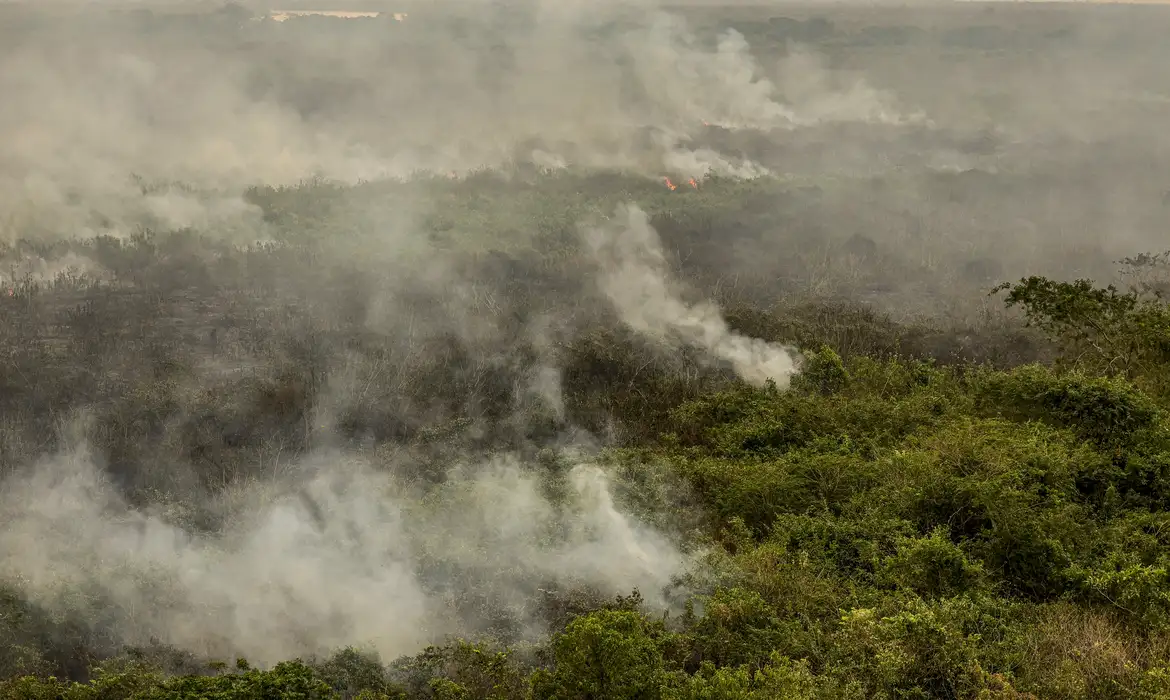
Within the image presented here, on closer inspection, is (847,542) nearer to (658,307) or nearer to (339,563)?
(339,563)

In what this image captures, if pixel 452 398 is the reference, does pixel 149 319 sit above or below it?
above

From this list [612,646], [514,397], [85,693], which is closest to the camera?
[612,646]

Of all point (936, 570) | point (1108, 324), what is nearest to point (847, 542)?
point (936, 570)

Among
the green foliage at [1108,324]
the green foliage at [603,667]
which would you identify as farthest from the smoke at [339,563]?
the green foliage at [1108,324]

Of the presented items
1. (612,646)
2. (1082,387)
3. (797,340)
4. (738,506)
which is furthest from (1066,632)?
(797,340)

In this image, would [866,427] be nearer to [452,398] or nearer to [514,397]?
[514,397]

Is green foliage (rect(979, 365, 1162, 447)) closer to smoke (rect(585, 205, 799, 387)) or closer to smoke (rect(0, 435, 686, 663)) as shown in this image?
smoke (rect(585, 205, 799, 387))

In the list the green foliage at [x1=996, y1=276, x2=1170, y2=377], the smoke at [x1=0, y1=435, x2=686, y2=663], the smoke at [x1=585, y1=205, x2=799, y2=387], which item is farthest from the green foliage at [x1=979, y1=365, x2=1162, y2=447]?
the smoke at [x1=0, y1=435, x2=686, y2=663]
